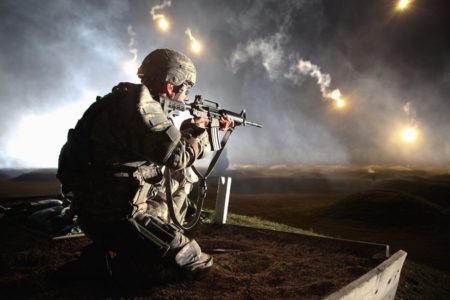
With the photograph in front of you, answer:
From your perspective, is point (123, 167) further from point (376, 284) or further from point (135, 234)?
point (376, 284)

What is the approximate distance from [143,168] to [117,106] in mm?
732

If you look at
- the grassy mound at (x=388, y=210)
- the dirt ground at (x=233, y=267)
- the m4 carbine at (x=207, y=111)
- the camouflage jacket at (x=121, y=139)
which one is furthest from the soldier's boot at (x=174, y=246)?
the grassy mound at (x=388, y=210)

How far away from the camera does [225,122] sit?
4742 mm

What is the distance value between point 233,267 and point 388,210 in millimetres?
15293

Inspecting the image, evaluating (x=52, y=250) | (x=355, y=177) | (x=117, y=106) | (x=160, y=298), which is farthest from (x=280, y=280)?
(x=355, y=177)

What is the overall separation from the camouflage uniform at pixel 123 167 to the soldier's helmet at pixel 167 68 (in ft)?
2.23

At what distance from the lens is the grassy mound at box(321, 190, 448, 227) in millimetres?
14594

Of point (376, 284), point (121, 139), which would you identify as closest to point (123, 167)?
point (121, 139)

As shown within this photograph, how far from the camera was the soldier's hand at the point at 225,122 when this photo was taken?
4.70m

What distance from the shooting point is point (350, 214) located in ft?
54.1

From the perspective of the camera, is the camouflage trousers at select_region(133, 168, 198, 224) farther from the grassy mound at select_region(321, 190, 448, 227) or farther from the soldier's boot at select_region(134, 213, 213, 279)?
the grassy mound at select_region(321, 190, 448, 227)

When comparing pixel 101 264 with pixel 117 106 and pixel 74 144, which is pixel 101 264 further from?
pixel 117 106

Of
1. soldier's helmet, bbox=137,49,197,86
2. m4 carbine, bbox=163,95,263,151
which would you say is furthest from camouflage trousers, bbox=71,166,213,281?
soldier's helmet, bbox=137,49,197,86

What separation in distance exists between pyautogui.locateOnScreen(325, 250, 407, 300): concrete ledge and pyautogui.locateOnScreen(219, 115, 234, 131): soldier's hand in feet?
9.24
